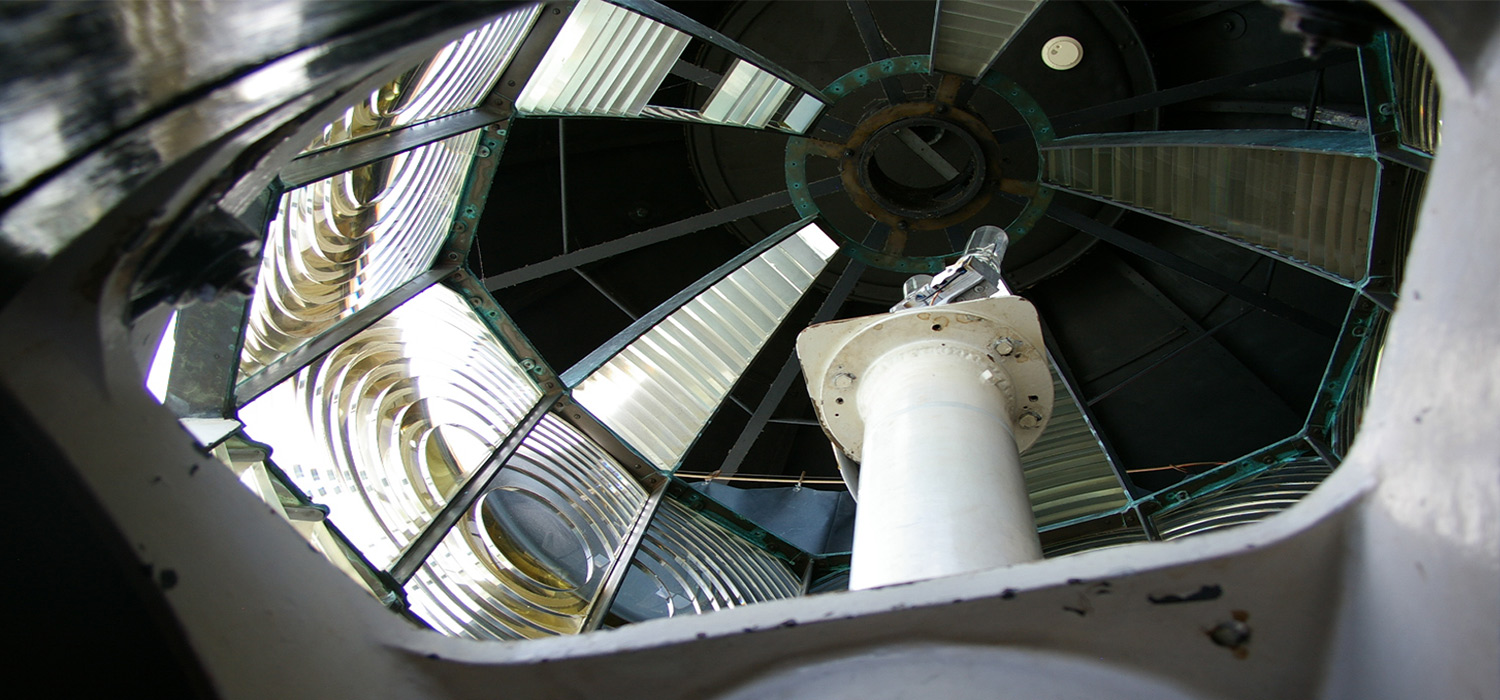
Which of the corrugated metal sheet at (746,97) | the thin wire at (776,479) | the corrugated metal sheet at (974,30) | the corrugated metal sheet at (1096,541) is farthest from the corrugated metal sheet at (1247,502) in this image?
the corrugated metal sheet at (746,97)

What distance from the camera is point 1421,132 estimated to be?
17.3 feet

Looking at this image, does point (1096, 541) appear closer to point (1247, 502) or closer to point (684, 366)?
point (1247, 502)

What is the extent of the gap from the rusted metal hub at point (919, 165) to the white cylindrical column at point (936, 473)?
3.80 metres

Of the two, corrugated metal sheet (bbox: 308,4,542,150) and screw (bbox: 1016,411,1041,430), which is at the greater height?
corrugated metal sheet (bbox: 308,4,542,150)

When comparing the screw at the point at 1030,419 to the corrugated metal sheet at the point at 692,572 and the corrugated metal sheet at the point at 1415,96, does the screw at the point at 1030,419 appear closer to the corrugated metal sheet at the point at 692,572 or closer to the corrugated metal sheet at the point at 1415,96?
the corrugated metal sheet at the point at 1415,96

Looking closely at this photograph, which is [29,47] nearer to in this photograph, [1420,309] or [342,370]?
[1420,309]

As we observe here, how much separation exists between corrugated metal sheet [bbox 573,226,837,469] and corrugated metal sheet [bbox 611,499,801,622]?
575 millimetres

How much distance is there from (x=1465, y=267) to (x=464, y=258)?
21.1 ft

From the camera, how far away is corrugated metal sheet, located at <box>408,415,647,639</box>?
671cm

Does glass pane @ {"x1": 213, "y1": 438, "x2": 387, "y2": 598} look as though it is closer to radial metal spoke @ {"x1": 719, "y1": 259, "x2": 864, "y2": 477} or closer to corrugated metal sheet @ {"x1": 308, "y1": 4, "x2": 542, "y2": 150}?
corrugated metal sheet @ {"x1": 308, "y1": 4, "x2": 542, "y2": 150}

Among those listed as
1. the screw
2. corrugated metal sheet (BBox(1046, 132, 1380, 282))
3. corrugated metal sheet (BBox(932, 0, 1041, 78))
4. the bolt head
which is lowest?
the bolt head

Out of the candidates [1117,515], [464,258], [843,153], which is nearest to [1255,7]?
[843,153]

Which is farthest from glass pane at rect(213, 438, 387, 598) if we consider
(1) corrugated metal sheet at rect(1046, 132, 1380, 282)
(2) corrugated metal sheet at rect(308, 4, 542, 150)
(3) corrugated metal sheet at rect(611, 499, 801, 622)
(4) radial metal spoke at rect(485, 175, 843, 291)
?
(1) corrugated metal sheet at rect(1046, 132, 1380, 282)

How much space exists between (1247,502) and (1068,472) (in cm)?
150
